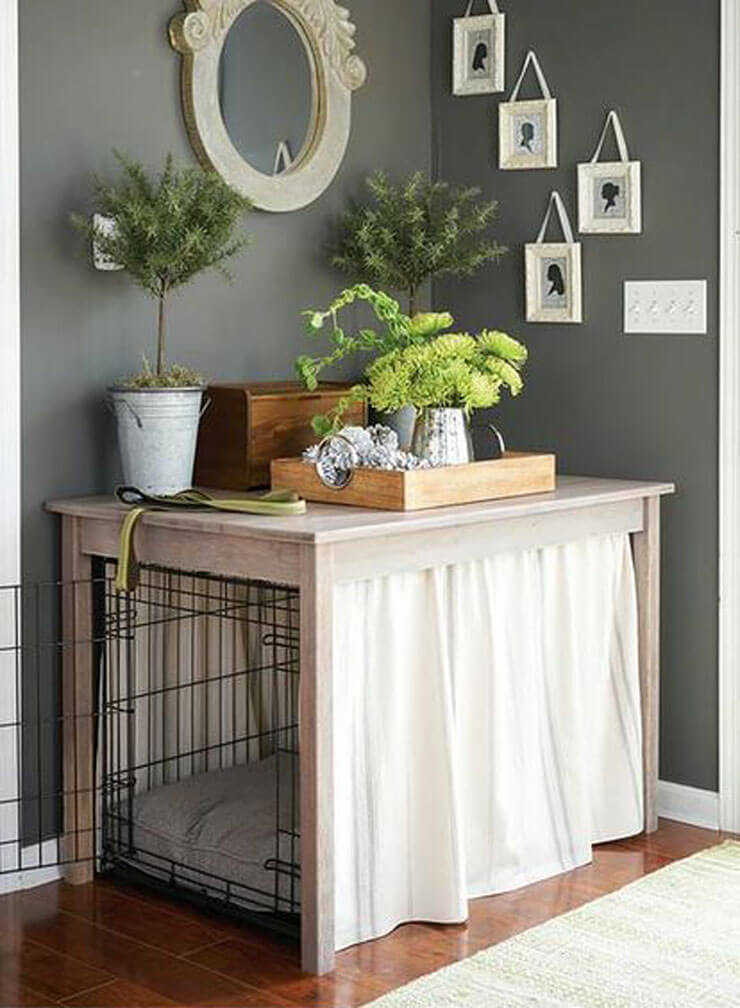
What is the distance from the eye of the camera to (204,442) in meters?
3.64

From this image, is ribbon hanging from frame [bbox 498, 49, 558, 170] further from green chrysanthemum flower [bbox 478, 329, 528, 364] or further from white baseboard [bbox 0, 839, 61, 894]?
white baseboard [bbox 0, 839, 61, 894]

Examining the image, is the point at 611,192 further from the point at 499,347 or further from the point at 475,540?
the point at 475,540

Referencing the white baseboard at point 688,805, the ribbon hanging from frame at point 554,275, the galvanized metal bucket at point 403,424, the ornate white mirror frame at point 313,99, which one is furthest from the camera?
the ribbon hanging from frame at point 554,275

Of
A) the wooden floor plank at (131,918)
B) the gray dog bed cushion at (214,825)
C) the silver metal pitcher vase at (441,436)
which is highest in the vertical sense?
the silver metal pitcher vase at (441,436)

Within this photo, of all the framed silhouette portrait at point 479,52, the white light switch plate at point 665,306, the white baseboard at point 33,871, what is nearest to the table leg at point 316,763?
the white baseboard at point 33,871

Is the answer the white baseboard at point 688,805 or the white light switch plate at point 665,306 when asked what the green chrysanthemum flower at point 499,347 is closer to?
the white light switch plate at point 665,306

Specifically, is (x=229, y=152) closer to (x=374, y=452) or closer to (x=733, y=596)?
(x=374, y=452)

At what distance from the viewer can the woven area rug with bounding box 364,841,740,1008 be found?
288cm

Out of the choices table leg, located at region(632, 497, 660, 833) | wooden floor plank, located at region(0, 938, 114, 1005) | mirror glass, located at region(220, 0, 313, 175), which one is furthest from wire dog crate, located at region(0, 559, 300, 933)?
mirror glass, located at region(220, 0, 313, 175)

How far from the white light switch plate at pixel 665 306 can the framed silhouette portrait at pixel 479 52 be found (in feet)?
2.16

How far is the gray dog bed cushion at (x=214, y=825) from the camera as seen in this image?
11.0 ft

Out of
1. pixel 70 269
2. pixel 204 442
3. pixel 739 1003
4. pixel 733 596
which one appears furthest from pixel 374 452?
pixel 739 1003

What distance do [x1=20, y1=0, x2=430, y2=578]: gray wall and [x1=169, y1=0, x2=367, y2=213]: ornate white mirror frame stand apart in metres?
0.05

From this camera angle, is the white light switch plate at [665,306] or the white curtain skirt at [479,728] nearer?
the white curtain skirt at [479,728]
